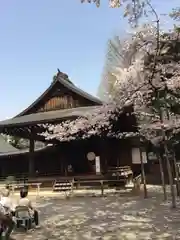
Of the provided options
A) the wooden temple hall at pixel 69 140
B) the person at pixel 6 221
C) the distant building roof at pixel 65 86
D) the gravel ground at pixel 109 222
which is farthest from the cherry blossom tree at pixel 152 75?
the distant building roof at pixel 65 86

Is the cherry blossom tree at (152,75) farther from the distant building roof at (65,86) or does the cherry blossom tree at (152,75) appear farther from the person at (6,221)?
the distant building roof at (65,86)

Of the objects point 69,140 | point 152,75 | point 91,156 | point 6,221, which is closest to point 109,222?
point 6,221

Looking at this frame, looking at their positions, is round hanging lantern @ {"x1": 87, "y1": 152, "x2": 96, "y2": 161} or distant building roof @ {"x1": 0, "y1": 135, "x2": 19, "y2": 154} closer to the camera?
round hanging lantern @ {"x1": 87, "y1": 152, "x2": 96, "y2": 161}

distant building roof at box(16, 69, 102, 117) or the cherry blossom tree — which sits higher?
distant building roof at box(16, 69, 102, 117)

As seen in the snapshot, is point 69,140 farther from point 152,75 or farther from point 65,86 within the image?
point 152,75

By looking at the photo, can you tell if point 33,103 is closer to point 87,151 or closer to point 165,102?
point 87,151

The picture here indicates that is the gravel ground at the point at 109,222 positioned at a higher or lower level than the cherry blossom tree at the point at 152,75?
lower

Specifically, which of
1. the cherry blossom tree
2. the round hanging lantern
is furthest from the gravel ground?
the round hanging lantern

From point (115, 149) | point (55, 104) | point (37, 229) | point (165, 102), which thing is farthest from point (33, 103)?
point (37, 229)

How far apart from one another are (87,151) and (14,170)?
9053 mm

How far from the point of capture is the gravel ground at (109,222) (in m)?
6.66

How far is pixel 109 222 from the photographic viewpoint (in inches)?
316

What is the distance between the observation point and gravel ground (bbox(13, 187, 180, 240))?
21.9 feet

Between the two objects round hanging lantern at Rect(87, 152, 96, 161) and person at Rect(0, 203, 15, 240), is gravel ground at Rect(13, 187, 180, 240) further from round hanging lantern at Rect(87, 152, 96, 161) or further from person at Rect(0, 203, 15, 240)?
round hanging lantern at Rect(87, 152, 96, 161)
